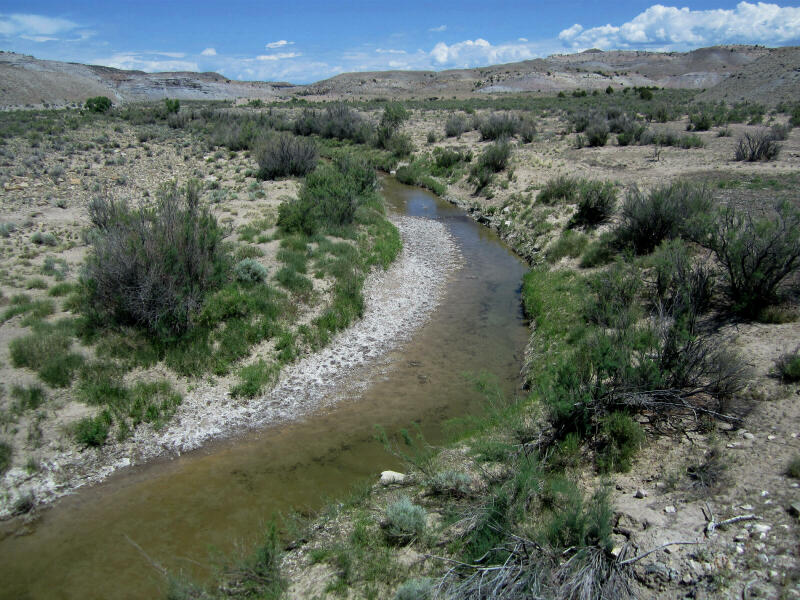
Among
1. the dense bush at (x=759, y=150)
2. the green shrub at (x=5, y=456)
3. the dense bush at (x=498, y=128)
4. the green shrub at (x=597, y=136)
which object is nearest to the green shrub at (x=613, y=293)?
the green shrub at (x=5, y=456)

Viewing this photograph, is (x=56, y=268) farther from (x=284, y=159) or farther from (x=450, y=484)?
(x=284, y=159)

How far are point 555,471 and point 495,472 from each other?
2.58 ft

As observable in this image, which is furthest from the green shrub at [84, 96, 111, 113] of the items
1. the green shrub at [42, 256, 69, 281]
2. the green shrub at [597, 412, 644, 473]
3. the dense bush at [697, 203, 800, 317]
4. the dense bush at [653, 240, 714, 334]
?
the green shrub at [597, 412, 644, 473]

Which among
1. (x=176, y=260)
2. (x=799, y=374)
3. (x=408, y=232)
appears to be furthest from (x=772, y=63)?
(x=176, y=260)

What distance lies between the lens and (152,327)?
30.7 ft

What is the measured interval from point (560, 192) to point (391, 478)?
1604 centimetres

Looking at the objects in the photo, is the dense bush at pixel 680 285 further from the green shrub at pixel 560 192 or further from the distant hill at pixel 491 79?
the distant hill at pixel 491 79

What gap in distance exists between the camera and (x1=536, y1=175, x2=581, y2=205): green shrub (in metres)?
19.4

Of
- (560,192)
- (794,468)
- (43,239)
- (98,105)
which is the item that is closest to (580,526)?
(794,468)

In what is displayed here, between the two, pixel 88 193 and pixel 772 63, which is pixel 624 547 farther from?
pixel 772 63

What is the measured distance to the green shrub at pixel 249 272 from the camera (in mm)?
11555

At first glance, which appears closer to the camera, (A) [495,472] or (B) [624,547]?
(B) [624,547]

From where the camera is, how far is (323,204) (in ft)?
54.5

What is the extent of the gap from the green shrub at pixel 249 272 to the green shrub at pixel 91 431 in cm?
462
